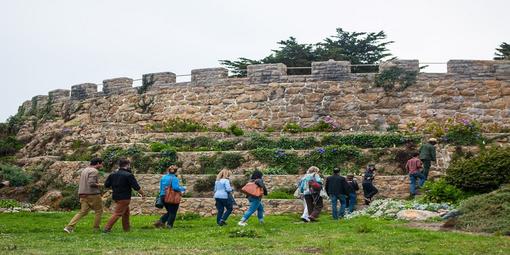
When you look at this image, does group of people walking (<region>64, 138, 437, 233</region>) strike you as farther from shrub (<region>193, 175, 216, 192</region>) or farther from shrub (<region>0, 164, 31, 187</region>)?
shrub (<region>0, 164, 31, 187</region>)

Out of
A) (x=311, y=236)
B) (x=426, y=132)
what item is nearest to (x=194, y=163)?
(x=426, y=132)

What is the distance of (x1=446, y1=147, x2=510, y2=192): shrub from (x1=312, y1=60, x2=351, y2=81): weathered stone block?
423 inches

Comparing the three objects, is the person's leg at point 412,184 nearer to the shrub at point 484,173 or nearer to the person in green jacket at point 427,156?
the person in green jacket at point 427,156

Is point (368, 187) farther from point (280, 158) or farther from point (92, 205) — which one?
point (92, 205)

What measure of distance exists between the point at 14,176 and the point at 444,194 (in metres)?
14.2

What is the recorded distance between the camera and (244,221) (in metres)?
16.8

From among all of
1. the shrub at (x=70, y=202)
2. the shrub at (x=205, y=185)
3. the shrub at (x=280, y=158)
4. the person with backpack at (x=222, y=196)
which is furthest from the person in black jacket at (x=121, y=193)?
the shrub at (x=280, y=158)

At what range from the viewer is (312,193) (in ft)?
60.0

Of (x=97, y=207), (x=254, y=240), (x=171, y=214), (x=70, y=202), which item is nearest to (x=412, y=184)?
(x=171, y=214)

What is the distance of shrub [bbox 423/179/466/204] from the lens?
18.2 meters

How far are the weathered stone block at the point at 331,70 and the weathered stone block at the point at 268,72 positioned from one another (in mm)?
1302

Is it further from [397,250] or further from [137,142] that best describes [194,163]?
[397,250]

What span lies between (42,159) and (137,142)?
3.55m

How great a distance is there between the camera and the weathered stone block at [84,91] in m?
34.7
